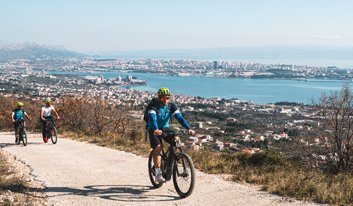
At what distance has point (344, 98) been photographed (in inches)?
453

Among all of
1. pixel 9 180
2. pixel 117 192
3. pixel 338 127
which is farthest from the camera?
pixel 338 127

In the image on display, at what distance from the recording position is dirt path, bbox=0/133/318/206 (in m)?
7.02

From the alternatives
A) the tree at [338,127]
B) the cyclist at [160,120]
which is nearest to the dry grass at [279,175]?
the tree at [338,127]


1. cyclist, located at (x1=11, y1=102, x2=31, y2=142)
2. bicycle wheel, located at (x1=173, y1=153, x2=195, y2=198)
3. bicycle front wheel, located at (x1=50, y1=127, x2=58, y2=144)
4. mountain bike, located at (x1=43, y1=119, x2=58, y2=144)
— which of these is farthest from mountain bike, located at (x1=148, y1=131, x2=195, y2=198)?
cyclist, located at (x1=11, y1=102, x2=31, y2=142)

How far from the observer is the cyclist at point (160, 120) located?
722 centimetres

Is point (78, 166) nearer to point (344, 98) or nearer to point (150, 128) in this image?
point (150, 128)

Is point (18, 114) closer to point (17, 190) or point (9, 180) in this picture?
point (9, 180)

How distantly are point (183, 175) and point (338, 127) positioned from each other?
5.54 m

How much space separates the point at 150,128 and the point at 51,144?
8.65 metres

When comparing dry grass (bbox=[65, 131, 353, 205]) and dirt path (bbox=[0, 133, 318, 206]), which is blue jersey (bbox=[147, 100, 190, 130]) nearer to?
dirt path (bbox=[0, 133, 318, 206])

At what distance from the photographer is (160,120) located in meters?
7.44

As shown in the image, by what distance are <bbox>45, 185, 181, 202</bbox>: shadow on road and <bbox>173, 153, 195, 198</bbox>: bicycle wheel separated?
170 millimetres

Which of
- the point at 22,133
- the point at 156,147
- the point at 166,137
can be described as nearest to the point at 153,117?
the point at 166,137

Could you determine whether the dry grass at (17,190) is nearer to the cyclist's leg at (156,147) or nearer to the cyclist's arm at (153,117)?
the cyclist's leg at (156,147)
